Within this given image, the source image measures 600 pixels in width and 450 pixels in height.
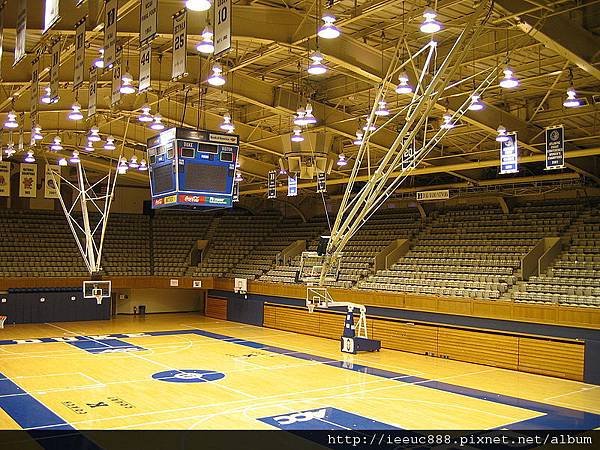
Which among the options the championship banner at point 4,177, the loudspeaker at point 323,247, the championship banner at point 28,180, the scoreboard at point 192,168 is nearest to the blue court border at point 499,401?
the loudspeaker at point 323,247

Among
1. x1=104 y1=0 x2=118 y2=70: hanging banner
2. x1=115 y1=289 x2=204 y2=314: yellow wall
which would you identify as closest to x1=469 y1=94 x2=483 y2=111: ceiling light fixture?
x1=104 y1=0 x2=118 y2=70: hanging banner

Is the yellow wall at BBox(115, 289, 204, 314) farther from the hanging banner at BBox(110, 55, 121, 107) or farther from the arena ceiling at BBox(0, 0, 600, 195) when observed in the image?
the hanging banner at BBox(110, 55, 121, 107)

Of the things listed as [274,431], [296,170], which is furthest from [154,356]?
[274,431]

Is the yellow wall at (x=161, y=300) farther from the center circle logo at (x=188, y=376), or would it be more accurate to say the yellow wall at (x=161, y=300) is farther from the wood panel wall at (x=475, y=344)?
the center circle logo at (x=188, y=376)

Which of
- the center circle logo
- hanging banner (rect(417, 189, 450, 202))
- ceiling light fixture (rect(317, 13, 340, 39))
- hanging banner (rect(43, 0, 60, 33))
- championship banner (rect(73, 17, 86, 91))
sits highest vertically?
championship banner (rect(73, 17, 86, 91))

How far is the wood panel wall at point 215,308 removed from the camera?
1174 inches

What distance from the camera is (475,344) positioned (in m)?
18.3

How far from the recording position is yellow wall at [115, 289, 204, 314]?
31.3m

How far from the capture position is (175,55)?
9.37 m

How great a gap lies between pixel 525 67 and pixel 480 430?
9.52 m

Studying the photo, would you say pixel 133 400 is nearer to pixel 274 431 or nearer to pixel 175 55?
pixel 274 431

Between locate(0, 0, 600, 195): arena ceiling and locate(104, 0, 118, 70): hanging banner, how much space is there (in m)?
1.84

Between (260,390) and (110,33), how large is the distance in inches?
319

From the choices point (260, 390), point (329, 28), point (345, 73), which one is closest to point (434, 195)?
point (345, 73)
